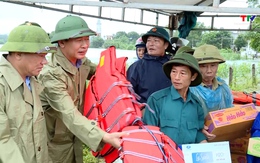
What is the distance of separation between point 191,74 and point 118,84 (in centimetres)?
57

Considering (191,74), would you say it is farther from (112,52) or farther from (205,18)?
(205,18)

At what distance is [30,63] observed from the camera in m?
1.69

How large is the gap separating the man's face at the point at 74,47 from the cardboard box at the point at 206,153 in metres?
0.91

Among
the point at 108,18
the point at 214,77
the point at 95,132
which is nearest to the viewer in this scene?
the point at 95,132

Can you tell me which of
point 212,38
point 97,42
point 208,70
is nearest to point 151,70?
point 208,70

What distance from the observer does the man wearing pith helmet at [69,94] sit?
5.93ft

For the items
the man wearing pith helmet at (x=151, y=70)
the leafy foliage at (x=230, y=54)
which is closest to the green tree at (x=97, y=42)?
the man wearing pith helmet at (x=151, y=70)

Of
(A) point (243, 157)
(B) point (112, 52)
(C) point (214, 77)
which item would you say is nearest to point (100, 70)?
(B) point (112, 52)

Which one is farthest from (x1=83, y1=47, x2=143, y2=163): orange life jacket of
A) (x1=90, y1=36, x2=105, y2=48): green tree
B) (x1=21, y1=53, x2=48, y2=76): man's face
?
(x1=90, y1=36, x2=105, y2=48): green tree

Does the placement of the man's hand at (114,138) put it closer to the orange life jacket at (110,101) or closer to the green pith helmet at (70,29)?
the orange life jacket at (110,101)

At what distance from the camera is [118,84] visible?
6.54 feet

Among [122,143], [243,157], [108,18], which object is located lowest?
[243,157]

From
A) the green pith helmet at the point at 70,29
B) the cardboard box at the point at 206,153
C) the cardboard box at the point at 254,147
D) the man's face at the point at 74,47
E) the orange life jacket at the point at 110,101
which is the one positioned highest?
→ the green pith helmet at the point at 70,29

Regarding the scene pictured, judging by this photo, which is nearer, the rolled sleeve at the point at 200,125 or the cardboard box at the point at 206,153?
the cardboard box at the point at 206,153
